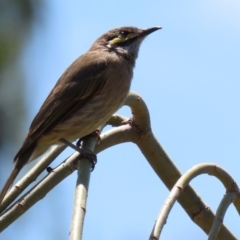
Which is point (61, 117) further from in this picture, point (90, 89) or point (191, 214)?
point (191, 214)

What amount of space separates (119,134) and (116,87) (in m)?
1.75

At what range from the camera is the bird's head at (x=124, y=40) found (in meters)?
6.45

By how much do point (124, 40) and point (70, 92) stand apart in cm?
108

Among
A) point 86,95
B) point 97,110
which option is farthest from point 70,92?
point 97,110

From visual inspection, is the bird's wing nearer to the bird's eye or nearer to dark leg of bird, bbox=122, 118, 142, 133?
the bird's eye

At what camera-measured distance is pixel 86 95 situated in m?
5.77

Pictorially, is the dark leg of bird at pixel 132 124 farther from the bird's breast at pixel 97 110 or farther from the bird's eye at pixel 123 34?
the bird's eye at pixel 123 34

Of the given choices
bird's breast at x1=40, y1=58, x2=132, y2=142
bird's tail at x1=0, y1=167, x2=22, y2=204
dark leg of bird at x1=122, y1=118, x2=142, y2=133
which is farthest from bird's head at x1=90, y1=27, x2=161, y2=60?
dark leg of bird at x1=122, y1=118, x2=142, y2=133

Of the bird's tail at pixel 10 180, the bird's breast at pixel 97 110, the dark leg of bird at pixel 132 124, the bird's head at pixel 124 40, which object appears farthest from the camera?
the bird's head at pixel 124 40

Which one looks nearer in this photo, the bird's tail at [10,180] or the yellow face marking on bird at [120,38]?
the bird's tail at [10,180]

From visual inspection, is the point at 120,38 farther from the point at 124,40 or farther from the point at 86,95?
the point at 86,95

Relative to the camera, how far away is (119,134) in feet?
12.9

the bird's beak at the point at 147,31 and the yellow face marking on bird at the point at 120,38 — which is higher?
the bird's beak at the point at 147,31

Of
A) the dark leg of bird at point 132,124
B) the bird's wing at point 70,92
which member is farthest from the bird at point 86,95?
the dark leg of bird at point 132,124
